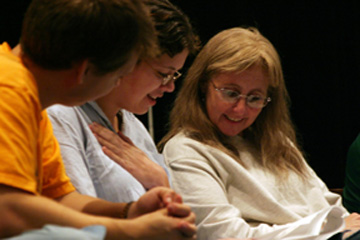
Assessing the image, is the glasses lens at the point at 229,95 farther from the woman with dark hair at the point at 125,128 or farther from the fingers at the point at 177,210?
the fingers at the point at 177,210

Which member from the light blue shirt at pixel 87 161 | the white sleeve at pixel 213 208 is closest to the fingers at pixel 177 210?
the light blue shirt at pixel 87 161

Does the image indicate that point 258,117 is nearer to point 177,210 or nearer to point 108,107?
point 108,107

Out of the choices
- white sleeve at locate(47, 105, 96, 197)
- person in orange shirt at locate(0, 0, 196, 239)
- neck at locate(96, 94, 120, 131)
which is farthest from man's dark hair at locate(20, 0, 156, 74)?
neck at locate(96, 94, 120, 131)

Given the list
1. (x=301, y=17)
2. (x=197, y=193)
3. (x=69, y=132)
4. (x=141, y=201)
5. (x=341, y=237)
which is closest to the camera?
(x=141, y=201)

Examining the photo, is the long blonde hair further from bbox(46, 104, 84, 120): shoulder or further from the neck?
bbox(46, 104, 84, 120): shoulder

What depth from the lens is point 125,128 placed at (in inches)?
81.3

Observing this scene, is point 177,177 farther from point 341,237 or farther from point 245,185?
point 341,237

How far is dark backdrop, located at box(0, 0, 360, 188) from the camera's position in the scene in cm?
Answer: 368

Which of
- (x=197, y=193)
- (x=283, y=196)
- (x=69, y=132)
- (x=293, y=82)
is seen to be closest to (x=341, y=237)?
Answer: (x=283, y=196)

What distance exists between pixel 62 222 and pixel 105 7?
17.3 inches

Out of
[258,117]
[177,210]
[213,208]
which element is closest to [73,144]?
[177,210]

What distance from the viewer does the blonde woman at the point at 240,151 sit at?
2.15m

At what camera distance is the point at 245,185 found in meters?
2.30

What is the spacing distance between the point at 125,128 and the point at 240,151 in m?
0.63
